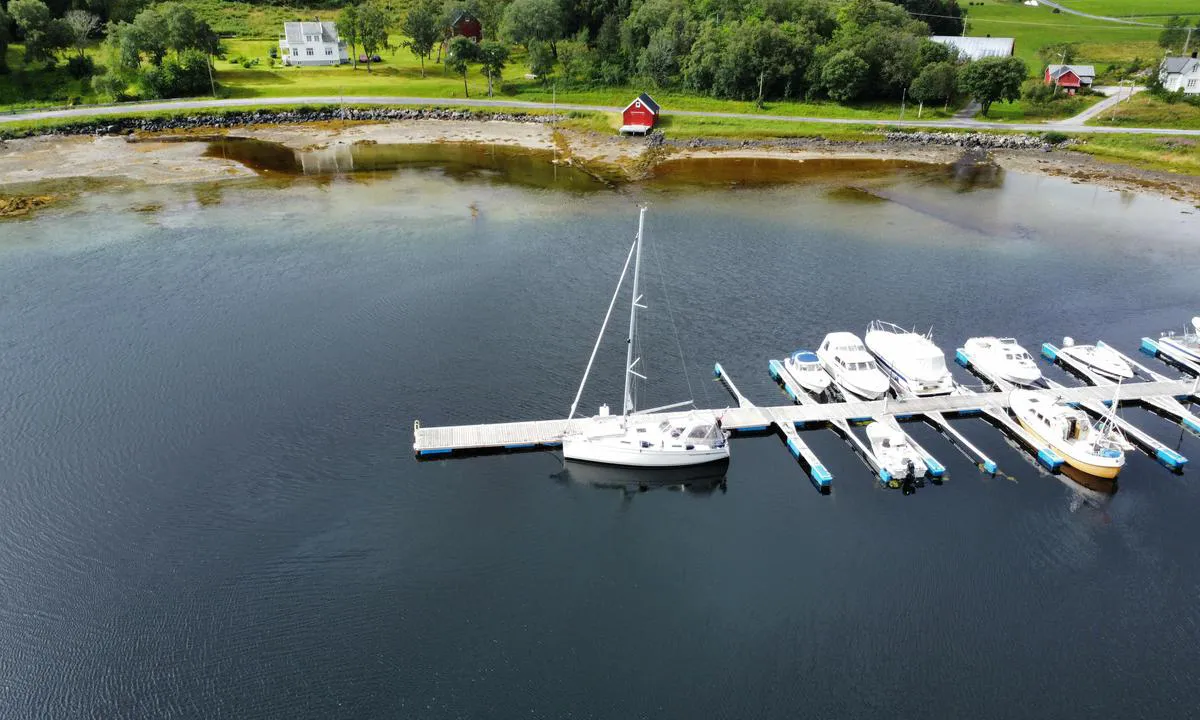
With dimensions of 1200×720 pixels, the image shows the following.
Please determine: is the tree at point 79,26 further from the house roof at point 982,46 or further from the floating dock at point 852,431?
the house roof at point 982,46

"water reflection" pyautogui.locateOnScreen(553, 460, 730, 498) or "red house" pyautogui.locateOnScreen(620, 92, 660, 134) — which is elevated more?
"red house" pyautogui.locateOnScreen(620, 92, 660, 134)

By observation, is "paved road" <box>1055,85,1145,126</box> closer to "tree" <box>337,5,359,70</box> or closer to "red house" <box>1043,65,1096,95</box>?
"red house" <box>1043,65,1096,95</box>

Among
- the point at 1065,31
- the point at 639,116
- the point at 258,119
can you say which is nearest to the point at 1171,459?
the point at 639,116

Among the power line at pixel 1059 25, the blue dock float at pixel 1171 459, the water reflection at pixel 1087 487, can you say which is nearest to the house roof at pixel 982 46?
the power line at pixel 1059 25

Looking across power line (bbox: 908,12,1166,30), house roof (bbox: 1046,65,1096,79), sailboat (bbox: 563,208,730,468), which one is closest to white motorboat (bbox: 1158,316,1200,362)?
sailboat (bbox: 563,208,730,468)

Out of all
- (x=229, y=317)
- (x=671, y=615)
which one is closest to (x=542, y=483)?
(x=671, y=615)

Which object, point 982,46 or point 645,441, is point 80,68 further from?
point 982,46

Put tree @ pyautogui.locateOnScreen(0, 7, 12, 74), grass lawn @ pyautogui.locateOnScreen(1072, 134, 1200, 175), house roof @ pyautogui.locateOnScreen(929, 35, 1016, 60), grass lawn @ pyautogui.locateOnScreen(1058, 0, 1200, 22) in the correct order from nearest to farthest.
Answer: grass lawn @ pyautogui.locateOnScreen(1072, 134, 1200, 175) → tree @ pyautogui.locateOnScreen(0, 7, 12, 74) → house roof @ pyautogui.locateOnScreen(929, 35, 1016, 60) → grass lawn @ pyautogui.locateOnScreen(1058, 0, 1200, 22)
